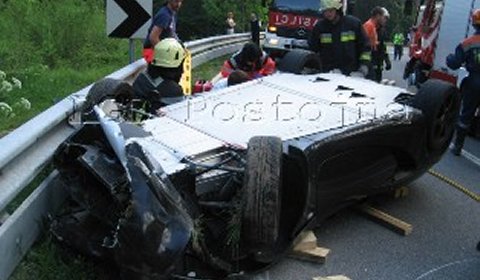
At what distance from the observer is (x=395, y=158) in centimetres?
512

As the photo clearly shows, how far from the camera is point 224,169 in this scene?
12.6 ft

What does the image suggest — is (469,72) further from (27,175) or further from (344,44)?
(27,175)

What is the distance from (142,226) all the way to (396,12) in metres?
78.4

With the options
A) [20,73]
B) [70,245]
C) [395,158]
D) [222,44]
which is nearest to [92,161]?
[70,245]

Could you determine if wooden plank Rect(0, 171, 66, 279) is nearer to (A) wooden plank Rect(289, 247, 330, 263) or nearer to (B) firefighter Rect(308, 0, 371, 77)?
(A) wooden plank Rect(289, 247, 330, 263)

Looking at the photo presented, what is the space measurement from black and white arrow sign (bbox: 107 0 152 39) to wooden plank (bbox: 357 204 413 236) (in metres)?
3.36

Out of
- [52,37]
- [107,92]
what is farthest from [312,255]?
[52,37]

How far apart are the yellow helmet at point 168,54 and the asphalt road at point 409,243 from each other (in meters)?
1.86

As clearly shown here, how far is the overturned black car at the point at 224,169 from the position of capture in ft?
11.0

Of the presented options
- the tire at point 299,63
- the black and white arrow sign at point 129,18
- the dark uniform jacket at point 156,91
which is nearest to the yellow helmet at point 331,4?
the tire at point 299,63

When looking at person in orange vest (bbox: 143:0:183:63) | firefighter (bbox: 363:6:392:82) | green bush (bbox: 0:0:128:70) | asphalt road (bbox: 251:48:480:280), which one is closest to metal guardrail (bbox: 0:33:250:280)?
asphalt road (bbox: 251:48:480:280)

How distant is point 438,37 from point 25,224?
343 inches

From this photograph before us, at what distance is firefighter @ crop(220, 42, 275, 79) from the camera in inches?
285

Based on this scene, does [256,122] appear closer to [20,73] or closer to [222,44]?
[20,73]
